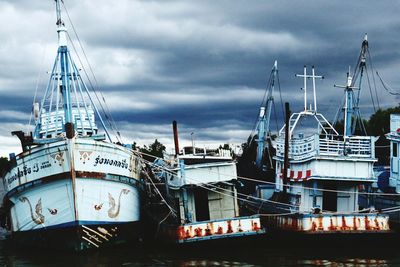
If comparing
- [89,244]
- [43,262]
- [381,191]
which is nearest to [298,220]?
[381,191]

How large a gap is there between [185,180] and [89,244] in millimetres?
5066

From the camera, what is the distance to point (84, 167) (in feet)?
81.7

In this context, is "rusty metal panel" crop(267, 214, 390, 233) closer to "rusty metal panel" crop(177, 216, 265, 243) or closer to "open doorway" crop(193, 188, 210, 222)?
"rusty metal panel" crop(177, 216, 265, 243)

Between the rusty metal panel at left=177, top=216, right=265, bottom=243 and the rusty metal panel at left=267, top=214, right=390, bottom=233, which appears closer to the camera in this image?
the rusty metal panel at left=177, top=216, right=265, bottom=243

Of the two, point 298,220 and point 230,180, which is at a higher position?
point 230,180

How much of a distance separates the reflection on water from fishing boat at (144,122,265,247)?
2.45ft

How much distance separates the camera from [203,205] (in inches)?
1094

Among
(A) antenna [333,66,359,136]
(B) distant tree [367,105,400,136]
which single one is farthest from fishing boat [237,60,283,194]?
(B) distant tree [367,105,400,136]

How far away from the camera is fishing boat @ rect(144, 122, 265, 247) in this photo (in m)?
24.7

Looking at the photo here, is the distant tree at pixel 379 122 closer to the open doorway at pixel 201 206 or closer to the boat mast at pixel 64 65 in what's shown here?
the open doorway at pixel 201 206

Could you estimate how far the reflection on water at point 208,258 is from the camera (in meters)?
22.7

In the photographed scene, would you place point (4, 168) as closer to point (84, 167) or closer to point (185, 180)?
point (84, 167)

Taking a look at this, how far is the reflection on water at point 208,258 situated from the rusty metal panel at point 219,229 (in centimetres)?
83

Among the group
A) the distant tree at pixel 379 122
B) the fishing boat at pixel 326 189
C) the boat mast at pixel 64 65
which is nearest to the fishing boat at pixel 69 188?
the boat mast at pixel 64 65
